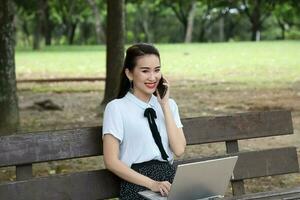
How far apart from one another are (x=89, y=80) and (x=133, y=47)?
45.8 ft

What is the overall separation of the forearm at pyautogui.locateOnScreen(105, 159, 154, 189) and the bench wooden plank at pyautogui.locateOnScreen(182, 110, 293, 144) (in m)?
0.75

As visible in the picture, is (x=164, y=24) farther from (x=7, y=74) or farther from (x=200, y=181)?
(x=200, y=181)

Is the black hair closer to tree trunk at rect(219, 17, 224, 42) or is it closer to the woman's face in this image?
the woman's face

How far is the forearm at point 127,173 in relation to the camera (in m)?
3.34

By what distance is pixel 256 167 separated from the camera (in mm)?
4289

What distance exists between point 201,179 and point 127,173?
0.45 m

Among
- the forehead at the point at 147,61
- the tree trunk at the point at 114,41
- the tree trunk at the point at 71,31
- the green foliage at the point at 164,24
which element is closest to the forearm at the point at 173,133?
the forehead at the point at 147,61

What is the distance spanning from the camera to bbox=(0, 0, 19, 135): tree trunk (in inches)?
318

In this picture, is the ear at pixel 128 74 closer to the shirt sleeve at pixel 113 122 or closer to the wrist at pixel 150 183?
the shirt sleeve at pixel 113 122

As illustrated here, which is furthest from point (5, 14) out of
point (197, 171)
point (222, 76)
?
point (222, 76)

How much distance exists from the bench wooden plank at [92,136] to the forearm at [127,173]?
0.32m

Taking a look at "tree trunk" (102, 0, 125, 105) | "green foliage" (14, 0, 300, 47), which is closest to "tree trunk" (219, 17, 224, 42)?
"green foliage" (14, 0, 300, 47)

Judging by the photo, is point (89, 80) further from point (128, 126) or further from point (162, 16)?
point (162, 16)

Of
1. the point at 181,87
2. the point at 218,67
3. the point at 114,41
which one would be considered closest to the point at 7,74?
the point at 114,41
